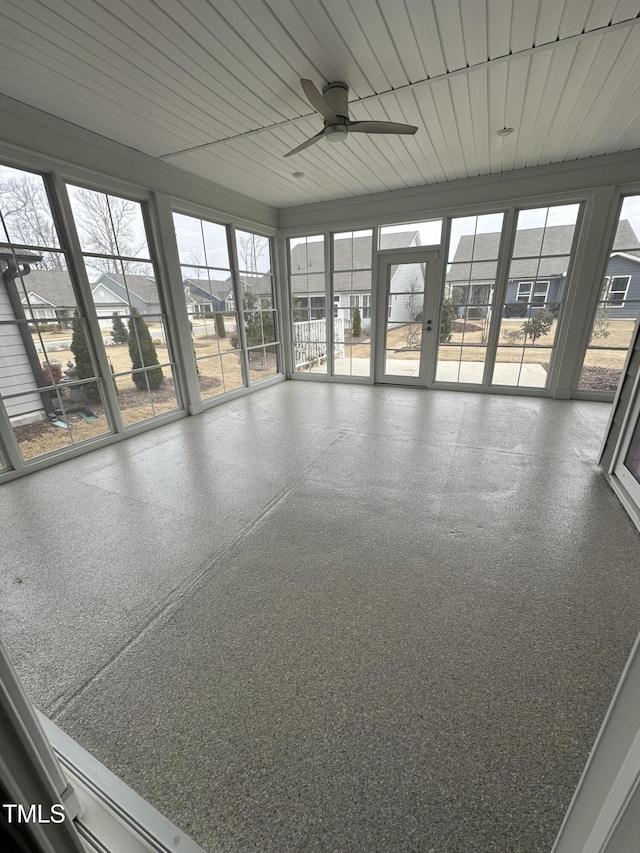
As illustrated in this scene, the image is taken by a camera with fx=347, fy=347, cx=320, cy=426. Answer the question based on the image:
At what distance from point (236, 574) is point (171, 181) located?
452 cm

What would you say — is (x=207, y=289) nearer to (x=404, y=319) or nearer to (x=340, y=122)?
(x=340, y=122)

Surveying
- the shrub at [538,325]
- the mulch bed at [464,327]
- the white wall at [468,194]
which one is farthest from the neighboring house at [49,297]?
the shrub at [538,325]

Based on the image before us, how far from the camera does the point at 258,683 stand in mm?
1413

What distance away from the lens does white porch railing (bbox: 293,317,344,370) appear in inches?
252

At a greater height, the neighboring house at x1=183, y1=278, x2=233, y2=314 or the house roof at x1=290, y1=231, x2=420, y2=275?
the house roof at x1=290, y1=231, x2=420, y2=275

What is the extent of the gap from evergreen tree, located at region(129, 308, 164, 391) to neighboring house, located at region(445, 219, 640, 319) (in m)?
4.38

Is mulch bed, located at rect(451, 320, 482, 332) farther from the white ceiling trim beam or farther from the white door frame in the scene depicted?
the white ceiling trim beam

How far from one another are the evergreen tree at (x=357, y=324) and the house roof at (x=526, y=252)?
5.06 ft

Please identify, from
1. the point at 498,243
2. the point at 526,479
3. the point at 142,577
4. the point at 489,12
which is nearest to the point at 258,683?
the point at 142,577

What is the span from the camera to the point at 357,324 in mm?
6168

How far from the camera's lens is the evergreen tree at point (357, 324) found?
6.10m

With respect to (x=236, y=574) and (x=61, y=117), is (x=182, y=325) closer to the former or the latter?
(x=61, y=117)

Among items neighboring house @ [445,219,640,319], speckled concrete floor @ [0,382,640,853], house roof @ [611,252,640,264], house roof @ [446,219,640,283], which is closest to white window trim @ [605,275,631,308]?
neighboring house @ [445,219,640,319]

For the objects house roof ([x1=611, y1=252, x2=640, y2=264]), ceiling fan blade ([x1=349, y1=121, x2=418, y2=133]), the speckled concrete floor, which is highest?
ceiling fan blade ([x1=349, y1=121, x2=418, y2=133])
